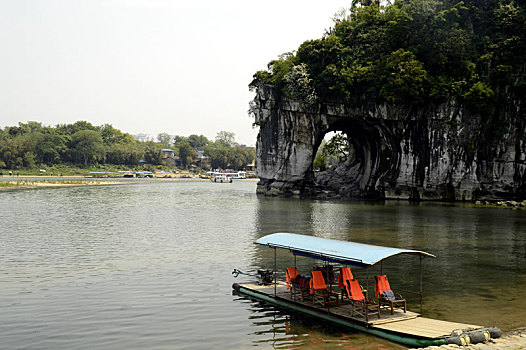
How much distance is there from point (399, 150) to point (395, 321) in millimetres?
48102

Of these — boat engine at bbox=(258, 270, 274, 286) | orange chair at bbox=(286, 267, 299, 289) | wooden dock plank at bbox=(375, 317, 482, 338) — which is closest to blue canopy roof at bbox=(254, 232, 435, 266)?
orange chair at bbox=(286, 267, 299, 289)

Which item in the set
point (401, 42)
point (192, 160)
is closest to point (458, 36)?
point (401, 42)

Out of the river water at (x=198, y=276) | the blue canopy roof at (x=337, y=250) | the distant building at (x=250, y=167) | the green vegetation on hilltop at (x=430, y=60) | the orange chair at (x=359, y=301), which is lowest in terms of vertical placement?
the river water at (x=198, y=276)

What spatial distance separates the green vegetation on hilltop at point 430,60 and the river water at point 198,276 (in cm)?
1834

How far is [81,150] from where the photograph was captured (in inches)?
5546

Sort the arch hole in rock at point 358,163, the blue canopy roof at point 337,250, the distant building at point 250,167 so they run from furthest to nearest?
the distant building at point 250,167, the arch hole in rock at point 358,163, the blue canopy roof at point 337,250

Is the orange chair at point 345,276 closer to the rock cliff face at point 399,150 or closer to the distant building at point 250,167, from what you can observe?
the rock cliff face at point 399,150

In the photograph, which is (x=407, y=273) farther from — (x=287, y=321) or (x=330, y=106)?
(x=330, y=106)

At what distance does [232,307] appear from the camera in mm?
15766

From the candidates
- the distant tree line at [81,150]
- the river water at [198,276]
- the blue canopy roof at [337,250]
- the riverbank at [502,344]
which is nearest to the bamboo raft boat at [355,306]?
the blue canopy roof at [337,250]

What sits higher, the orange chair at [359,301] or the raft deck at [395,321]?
the orange chair at [359,301]

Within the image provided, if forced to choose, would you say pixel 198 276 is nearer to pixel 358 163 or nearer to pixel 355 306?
pixel 355 306

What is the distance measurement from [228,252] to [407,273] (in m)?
9.23

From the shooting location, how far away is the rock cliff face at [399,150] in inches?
2124
